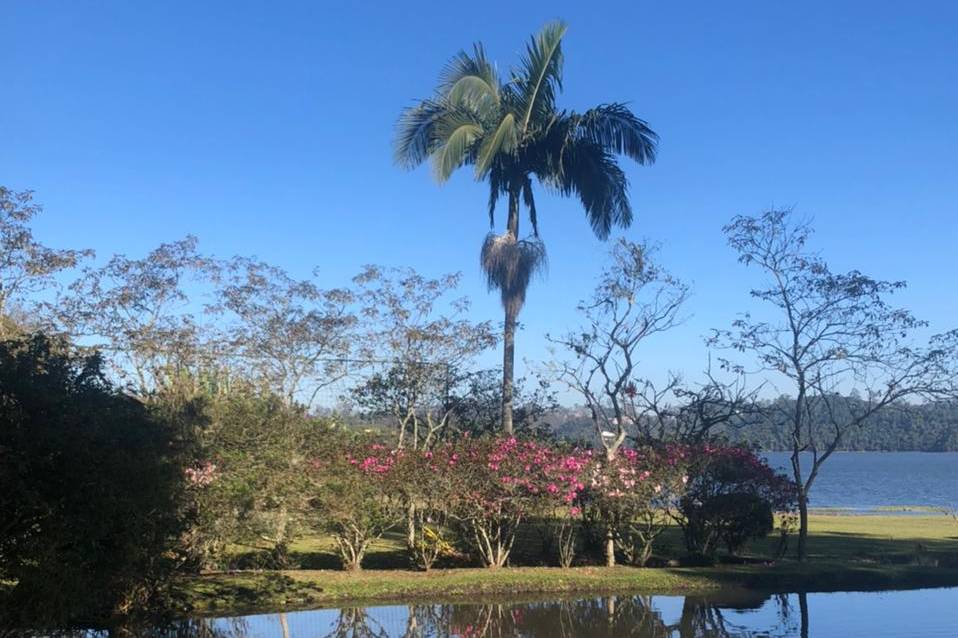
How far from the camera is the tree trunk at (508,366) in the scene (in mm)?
19594

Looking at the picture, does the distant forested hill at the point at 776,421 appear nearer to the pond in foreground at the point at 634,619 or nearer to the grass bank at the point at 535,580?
the grass bank at the point at 535,580

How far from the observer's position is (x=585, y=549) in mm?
16516

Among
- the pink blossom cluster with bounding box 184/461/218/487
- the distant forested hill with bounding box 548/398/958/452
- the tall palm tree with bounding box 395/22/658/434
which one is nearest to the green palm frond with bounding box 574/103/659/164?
the tall palm tree with bounding box 395/22/658/434

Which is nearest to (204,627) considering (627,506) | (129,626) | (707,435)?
(129,626)

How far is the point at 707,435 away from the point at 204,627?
1163 centimetres

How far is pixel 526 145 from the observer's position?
67.8ft

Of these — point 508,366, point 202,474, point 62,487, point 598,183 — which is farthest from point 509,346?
point 62,487

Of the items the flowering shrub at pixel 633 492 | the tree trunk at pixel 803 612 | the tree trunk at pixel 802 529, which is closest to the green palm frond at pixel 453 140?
the flowering shrub at pixel 633 492

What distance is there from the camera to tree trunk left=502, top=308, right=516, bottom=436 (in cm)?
1959

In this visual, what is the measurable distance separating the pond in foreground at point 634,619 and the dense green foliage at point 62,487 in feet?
11.6

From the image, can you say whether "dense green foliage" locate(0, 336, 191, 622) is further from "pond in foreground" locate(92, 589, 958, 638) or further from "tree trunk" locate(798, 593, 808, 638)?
"tree trunk" locate(798, 593, 808, 638)

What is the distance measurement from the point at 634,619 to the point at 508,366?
28.6 feet

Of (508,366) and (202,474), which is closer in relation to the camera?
(202,474)

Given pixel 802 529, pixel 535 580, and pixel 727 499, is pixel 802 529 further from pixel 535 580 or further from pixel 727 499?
pixel 535 580
